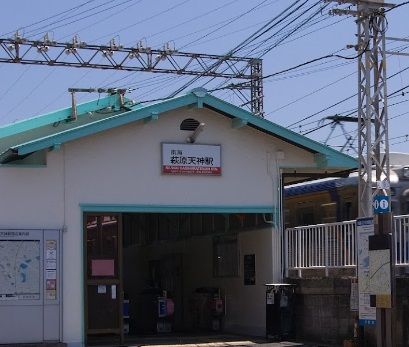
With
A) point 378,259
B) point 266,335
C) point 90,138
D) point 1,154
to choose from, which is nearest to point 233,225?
point 266,335

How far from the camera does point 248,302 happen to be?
18312 mm

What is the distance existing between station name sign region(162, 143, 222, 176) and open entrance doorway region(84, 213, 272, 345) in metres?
1.53

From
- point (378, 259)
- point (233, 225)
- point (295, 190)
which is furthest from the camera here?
point (295, 190)

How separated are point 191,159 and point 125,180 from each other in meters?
1.49

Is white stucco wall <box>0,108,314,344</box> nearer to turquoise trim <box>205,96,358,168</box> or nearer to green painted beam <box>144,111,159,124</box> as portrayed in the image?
green painted beam <box>144,111,159,124</box>

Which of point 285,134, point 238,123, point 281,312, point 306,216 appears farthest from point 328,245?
point 306,216

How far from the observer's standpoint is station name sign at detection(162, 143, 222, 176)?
1656 cm

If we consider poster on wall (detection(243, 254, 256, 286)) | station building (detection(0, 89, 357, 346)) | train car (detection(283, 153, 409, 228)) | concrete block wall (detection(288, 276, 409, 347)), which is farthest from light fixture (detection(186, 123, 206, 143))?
train car (detection(283, 153, 409, 228))

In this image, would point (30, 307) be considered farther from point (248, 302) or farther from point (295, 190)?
point (295, 190)

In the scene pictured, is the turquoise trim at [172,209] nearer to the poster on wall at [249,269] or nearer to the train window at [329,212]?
the poster on wall at [249,269]

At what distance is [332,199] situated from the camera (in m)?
20.8

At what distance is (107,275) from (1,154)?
3306 mm

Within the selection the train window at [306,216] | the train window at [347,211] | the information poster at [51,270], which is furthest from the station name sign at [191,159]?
the train window at [306,216]

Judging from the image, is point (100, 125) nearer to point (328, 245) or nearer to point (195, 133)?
point (195, 133)
